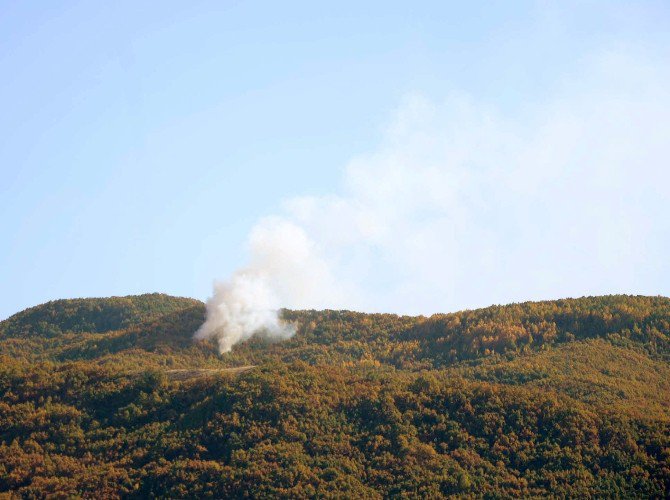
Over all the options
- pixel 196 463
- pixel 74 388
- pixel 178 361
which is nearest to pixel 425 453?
pixel 196 463

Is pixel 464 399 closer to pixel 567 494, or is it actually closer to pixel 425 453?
pixel 425 453

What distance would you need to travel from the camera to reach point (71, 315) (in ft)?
614

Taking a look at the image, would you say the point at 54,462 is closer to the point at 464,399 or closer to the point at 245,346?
the point at 464,399

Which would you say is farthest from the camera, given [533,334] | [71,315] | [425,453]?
[71,315]

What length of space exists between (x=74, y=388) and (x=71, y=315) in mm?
62872

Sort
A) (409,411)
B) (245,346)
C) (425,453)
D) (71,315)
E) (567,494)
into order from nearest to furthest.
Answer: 1. (567,494)
2. (425,453)
3. (409,411)
4. (245,346)
5. (71,315)

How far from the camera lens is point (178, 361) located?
6078 inches

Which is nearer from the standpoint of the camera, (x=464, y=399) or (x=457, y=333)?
(x=464, y=399)

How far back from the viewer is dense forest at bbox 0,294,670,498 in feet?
349

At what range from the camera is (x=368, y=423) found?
11756cm

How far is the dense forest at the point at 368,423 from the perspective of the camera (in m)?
A: 106

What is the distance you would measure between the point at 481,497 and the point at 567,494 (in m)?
7.92

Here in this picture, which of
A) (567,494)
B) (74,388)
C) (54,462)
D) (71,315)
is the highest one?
(71,315)

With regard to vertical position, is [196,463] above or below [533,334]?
below
